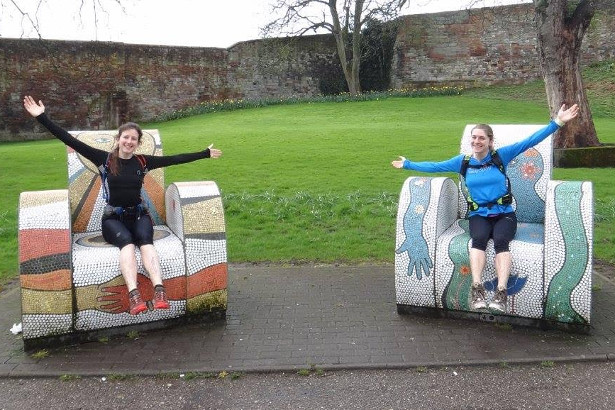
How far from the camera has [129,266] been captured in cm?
405

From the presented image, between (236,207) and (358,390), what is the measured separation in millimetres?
5348

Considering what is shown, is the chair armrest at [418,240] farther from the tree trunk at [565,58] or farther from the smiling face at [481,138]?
the tree trunk at [565,58]

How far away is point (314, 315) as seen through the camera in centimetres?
459

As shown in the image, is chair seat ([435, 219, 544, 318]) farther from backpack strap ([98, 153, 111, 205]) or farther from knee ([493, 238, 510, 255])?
backpack strap ([98, 153, 111, 205])

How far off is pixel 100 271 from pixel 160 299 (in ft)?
1.55

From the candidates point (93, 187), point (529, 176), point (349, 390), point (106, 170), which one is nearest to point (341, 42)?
point (529, 176)

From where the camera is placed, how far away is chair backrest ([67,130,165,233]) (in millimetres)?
5051

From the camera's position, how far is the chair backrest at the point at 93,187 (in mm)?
5051

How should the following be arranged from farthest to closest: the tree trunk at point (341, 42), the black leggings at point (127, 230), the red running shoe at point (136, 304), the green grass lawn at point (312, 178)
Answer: the tree trunk at point (341, 42), the green grass lawn at point (312, 178), the black leggings at point (127, 230), the red running shoe at point (136, 304)

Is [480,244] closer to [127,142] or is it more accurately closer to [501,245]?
[501,245]

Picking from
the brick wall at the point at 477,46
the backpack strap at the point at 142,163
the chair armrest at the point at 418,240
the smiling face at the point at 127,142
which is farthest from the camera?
the brick wall at the point at 477,46

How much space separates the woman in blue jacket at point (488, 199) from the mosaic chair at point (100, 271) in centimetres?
177

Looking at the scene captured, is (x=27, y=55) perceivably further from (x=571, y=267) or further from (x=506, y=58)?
(x=571, y=267)

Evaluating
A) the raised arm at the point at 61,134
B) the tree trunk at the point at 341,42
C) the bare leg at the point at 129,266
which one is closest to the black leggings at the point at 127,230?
the bare leg at the point at 129,266
